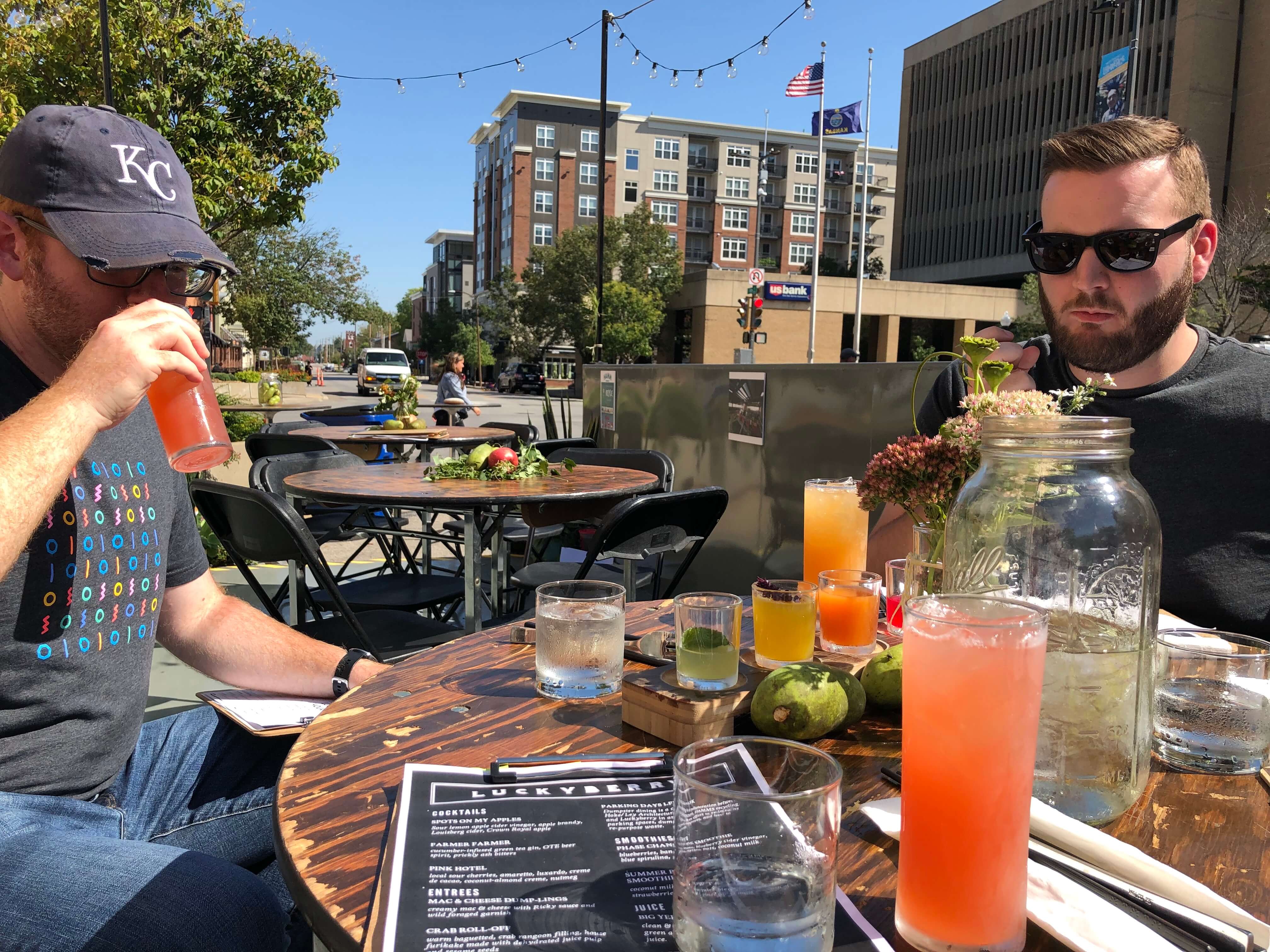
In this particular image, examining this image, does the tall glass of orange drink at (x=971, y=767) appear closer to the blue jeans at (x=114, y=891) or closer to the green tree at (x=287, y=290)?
the blue jeans at (x=114, y=891)

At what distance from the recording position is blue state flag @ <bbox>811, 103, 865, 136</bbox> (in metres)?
36.7

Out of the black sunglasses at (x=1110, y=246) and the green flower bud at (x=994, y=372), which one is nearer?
the green flower bud at (x=994, y=372)

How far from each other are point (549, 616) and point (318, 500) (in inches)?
96.9

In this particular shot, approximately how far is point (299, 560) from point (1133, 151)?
2.61 metres

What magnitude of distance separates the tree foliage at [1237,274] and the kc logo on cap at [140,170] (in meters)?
32.5

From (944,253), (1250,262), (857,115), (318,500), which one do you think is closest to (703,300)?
(857,115)

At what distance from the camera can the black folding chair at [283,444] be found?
5.57 meters

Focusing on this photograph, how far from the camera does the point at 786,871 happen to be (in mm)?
711

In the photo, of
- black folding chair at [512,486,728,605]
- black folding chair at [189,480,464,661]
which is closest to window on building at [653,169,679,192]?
black folding chair at [512,486,728,605]

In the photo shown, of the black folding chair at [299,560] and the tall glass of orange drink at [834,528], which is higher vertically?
the tall glass of orange drink at [834,528]

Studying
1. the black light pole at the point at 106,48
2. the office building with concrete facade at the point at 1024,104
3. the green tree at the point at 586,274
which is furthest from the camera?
the green tree at the point at 586,274

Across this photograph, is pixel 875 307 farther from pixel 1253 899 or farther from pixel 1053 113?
pixel 1253 899

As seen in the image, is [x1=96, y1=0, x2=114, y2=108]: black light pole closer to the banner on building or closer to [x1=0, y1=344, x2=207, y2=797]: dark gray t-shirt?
[x1=0, y1=344, x2=207, y2=797]: dark gray t-shirt

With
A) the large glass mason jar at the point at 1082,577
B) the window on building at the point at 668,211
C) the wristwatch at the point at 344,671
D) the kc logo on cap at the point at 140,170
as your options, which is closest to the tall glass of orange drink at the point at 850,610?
the large glass mason jar at the point at 1082,577
